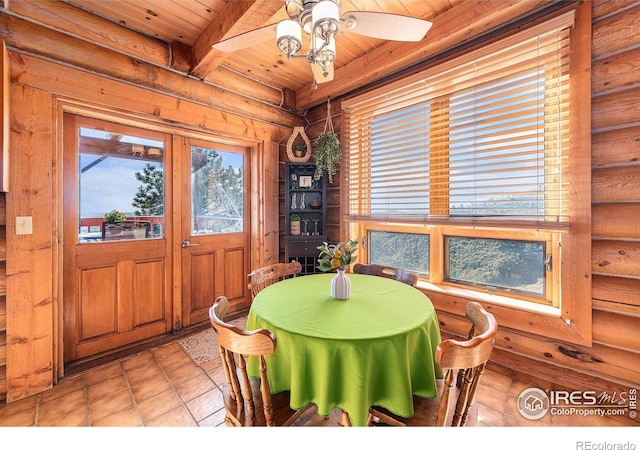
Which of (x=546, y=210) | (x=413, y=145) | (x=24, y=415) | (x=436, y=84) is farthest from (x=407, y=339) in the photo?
(x=24, y=415)

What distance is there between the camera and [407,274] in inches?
82.4

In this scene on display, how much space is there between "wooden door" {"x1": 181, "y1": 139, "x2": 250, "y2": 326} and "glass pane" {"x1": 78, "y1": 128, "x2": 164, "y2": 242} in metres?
0.26

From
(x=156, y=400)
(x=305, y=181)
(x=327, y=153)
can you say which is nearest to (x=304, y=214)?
(x=305, y=181)

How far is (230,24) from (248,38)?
69 cm

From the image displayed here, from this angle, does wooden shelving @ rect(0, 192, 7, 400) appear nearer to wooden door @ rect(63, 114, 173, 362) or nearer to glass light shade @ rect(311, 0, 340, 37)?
wooden door @ rect(63, 114, 173, 362)

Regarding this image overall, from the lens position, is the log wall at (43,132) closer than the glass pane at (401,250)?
Yes

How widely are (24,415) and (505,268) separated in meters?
3.63

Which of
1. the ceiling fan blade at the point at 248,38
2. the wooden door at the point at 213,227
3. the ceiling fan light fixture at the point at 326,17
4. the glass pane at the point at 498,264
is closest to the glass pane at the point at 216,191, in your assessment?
the wooden door at the point at 213,227

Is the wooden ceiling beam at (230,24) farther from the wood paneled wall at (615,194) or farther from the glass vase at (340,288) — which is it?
the wood paneled wall at (615,194)

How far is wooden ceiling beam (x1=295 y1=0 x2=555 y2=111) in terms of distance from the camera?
1859mm

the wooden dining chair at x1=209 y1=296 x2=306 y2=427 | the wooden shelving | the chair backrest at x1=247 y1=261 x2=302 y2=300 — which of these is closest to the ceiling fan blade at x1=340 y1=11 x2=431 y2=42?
the wooden dining chair at x1=209 y1=296 x2=306 y2=427

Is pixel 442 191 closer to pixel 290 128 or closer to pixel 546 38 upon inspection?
pixel 546 38

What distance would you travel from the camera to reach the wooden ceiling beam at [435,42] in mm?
1859

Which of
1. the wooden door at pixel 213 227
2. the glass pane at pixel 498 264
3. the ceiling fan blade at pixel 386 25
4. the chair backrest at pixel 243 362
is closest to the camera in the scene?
the chair backrest at pixel 243 362
